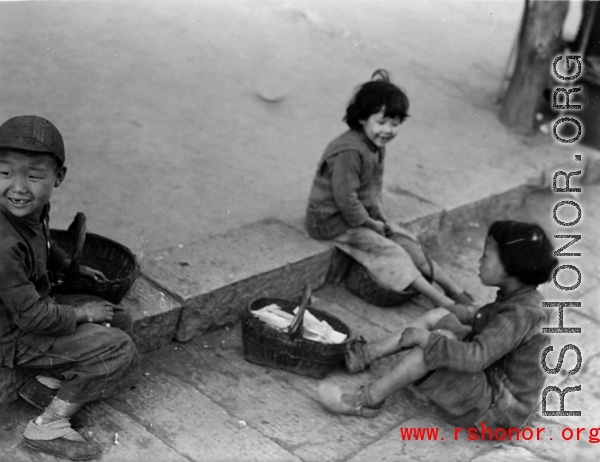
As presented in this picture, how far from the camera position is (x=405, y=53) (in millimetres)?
8664

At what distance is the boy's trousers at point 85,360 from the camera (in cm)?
313

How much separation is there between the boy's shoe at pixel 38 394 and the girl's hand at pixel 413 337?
5.04ft

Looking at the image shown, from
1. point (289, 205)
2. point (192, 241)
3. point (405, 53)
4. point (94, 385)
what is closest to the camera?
point (94, 385)

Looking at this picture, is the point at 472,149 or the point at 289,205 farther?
the point at 472,149

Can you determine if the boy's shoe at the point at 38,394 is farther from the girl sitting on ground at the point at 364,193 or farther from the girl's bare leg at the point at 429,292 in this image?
the girl's bare leg at the point at 429,292

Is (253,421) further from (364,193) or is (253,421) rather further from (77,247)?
(364,193)

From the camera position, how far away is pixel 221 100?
663 cm

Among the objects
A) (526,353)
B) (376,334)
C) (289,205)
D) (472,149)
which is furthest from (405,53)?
(526,353)

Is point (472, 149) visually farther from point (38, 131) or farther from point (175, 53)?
point (38, 131)

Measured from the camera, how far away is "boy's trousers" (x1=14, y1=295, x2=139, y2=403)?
123 inches

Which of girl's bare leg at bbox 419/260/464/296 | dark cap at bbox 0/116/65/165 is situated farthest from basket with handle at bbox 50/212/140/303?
girl's bare leg at bbox 419/260/464/296

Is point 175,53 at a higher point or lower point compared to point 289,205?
higher

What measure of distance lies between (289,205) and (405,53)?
389cm

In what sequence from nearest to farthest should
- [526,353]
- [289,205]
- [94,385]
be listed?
[94,385]
[526,353]
[289,205]
